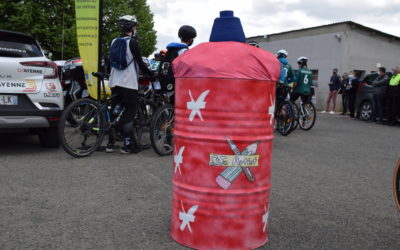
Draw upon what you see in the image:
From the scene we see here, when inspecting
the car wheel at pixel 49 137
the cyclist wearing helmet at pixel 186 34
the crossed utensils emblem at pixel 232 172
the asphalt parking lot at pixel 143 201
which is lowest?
the asphalt parking lot at pixel 143 201

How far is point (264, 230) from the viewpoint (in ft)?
9.84

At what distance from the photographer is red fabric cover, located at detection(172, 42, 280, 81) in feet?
9.11

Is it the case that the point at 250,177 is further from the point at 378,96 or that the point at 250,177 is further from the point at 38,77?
the point at 378,96

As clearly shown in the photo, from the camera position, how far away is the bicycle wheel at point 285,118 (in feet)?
30.0

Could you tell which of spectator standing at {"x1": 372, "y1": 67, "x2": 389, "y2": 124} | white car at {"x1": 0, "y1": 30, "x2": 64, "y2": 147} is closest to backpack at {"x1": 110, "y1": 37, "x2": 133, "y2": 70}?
white car at {"x1": 0, "y1": 30, "x2": 64, "y2": 147}

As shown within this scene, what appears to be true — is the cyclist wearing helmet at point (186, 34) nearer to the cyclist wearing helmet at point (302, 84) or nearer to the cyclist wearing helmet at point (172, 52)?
the cyclist wearing helmet at point (172, 52)

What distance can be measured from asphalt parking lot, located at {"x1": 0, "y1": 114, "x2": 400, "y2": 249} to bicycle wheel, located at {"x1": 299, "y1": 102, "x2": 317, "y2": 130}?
3824mm

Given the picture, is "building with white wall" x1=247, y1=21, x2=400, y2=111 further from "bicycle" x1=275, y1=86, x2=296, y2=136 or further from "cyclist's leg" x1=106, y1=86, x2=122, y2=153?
"cyclist's leg" x1=106, y1=86, x2=122, y2=153

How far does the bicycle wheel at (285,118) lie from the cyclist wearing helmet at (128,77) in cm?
401

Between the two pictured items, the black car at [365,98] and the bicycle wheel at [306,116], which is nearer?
the bicycle wheel at [306,116]

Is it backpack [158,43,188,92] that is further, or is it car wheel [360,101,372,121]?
car wheel [360,101,372,121]

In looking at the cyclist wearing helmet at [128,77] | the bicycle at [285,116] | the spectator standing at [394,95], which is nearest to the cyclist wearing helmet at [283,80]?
the bicycle at [285,116]

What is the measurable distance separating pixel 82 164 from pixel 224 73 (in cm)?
330

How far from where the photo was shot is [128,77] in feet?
19.5
